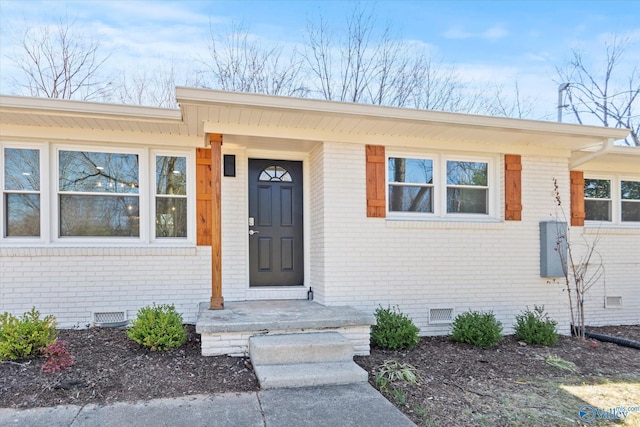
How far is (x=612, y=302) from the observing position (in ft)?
21.2

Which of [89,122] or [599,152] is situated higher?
[89,122]

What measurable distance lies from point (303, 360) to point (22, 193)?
3959mm

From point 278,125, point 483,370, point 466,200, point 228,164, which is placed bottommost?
point 483,370

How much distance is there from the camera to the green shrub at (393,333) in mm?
4492

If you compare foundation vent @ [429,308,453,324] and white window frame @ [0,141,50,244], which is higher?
white window frame @ [0,141,50,244]

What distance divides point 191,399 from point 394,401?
5.30 feet

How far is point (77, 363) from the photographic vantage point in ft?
12.0

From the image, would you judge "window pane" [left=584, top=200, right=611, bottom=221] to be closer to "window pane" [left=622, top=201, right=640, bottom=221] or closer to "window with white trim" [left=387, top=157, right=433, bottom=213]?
"window pane" [left=622, top=201, right=640, bottom=221]

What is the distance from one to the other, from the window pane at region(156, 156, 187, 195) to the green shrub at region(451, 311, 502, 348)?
3918 millimetres

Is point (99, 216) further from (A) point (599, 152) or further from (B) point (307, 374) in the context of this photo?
(A) point (599, 152)

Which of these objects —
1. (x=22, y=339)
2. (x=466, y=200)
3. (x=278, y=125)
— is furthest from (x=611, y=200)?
(x=22, y=339)

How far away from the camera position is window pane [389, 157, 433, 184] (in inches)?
212

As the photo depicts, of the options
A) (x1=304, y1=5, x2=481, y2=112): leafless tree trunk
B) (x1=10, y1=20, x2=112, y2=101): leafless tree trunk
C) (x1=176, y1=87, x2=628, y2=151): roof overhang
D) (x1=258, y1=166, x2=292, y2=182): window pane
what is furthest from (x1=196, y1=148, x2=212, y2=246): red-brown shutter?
(x1=10, y1=20, x2=112, y2=101): leafless tree trunk

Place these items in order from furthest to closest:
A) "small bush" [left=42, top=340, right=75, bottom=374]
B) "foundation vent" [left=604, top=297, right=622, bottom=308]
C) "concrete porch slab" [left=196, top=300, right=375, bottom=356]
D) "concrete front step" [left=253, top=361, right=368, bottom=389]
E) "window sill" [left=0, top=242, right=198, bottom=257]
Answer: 1. "foundation vent" [left=604, top=297, right=622, bottom=308]
2. "window sill" [left=0, top=242, right=198, bottom=257]
3. "concrete porch slab" [left=196, top=300, right=375, bottom=356]
4. "small bush" [left=42, top=340, right=75, bottom=374]
5. "concrete front step" [left=253, top=361, right=368, bottom=389]
